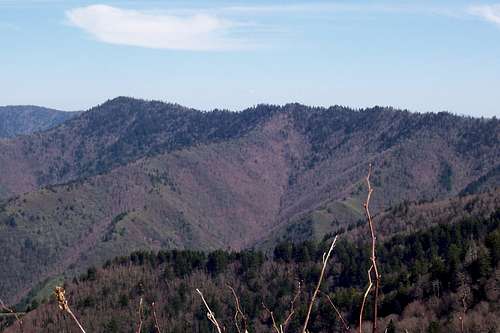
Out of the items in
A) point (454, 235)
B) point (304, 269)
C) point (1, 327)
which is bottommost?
point (1, 327)

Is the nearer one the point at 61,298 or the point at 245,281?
the point at 61,298

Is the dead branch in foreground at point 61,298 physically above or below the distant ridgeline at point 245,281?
above

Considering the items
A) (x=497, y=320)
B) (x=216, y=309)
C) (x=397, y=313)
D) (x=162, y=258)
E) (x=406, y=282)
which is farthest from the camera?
(x=162, y=258)

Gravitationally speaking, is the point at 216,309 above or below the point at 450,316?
below

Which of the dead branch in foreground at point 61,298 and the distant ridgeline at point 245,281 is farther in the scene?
the distant ridgeline at point 245,281

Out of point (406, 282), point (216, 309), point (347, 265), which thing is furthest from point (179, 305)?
point (406, 282)

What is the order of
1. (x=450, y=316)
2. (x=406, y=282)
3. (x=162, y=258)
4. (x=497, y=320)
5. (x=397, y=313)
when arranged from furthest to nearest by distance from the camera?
(x=162, y=258), (x=406, y=282), (x=397, y=313), (x=450, y=316), (x=497, y=320)

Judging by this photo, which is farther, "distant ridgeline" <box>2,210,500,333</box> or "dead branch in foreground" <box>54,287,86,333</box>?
"distant ridgeline" <box>2,210,500,333</box>

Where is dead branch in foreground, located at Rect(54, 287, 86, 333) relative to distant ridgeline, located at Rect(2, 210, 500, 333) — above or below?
above

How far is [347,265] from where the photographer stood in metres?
183

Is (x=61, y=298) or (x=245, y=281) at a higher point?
(x=61, y=298)

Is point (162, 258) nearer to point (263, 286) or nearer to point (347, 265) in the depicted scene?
point (263, 286)

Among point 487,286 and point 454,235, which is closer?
point 487,286

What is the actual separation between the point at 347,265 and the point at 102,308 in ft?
226
